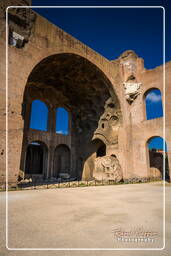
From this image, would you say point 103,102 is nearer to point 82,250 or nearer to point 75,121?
point 75,121

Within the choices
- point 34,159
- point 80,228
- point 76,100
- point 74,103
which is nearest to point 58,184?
point 80,228

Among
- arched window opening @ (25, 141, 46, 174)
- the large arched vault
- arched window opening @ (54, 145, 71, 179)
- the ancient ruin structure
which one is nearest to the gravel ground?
the ancient ruin structure

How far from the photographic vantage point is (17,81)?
966 centimetres

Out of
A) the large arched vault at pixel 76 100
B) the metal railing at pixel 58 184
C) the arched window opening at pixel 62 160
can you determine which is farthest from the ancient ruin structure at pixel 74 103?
the metal railing at pixel 58 184

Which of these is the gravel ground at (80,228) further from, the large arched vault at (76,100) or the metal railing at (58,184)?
the large arched vault at (76,100)

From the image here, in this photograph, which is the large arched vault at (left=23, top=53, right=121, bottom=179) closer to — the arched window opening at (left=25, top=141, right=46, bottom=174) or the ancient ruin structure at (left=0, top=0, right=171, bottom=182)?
the ancient ruin structure at (left=0, top=0, right=171, bottom=182)

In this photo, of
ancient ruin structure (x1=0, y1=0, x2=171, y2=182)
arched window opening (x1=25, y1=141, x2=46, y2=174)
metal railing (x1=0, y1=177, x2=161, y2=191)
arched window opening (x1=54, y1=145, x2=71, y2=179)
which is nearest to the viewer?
metal railing (x1=0, y1=177, x2=161, y2=191)

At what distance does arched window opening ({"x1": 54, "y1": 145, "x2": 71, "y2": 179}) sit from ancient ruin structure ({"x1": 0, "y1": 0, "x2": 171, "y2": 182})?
12cm

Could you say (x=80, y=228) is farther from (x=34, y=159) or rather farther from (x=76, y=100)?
(x=34, y=159)

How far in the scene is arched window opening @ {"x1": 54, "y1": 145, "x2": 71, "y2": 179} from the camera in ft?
69.7

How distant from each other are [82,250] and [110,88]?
15.1 metres

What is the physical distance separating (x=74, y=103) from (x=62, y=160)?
285 inches

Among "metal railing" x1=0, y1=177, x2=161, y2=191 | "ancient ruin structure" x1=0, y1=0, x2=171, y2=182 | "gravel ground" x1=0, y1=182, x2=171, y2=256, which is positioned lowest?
"metal railing" x1=0, y1=177, x2=161, y2=191

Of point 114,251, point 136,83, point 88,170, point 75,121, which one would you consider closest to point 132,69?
point 136,83
